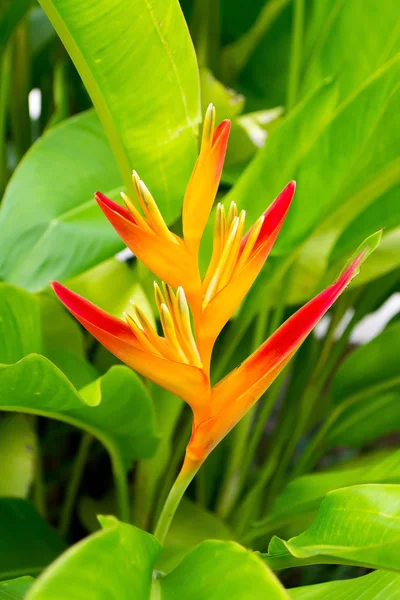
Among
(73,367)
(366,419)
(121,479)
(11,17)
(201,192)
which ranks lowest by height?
(366,419)

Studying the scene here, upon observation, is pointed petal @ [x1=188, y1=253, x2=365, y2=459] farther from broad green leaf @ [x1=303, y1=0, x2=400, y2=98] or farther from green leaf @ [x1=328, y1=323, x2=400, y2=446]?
green leaf @ [x1=328, y1=323, x2=400, y2=446]

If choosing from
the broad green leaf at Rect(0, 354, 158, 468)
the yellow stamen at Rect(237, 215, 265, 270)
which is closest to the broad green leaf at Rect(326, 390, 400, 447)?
the broad green leaf at Rect(0, 354, 158, 468)

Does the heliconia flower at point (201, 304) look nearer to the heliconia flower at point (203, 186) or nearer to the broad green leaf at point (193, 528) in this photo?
the heliconia flower at point (203, 186)

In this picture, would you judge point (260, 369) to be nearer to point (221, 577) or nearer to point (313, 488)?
point (221, 577)

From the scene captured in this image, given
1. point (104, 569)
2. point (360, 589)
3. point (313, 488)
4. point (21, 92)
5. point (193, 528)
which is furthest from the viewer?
point (21, 92)

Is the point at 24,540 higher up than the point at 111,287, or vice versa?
the point at 111,287

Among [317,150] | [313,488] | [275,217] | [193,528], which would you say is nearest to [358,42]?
[317,150]

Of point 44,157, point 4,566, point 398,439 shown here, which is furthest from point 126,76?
point 398,439

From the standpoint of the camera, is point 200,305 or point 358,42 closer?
point 200,305
